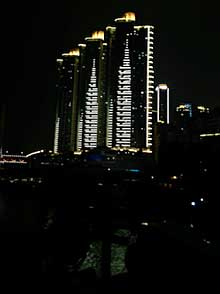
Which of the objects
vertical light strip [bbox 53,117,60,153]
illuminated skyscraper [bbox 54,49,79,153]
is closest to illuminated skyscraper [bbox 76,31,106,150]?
illuminated skyscraper [bbox 54,49,79,153]

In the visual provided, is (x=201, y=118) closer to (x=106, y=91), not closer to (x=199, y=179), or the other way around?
(x=106, y=91)

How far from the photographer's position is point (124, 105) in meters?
37.3

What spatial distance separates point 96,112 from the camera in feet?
127

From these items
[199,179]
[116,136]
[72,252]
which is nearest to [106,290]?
[72,252]

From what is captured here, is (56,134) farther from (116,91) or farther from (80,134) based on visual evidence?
(116,91)

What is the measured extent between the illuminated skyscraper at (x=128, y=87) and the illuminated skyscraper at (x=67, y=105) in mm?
5839

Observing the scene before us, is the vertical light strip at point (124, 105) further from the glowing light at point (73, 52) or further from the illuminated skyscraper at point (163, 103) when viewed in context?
the illuminated skyscraper at point (163, 103)

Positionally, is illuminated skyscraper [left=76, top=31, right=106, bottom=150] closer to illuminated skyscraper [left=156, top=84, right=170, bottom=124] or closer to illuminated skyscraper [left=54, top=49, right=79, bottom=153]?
illuminated skyscraper [left=54, top=49, right=79, bottom=153]

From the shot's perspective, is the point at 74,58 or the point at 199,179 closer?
the point at 199,179

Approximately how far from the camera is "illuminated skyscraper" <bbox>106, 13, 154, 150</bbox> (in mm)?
37062

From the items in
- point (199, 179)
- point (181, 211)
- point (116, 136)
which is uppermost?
point (116, 136)

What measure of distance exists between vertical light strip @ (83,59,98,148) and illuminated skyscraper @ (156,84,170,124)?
568 inches

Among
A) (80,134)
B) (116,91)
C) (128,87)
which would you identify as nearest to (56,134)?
(80,134)

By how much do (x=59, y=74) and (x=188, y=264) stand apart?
45362 millimetres
